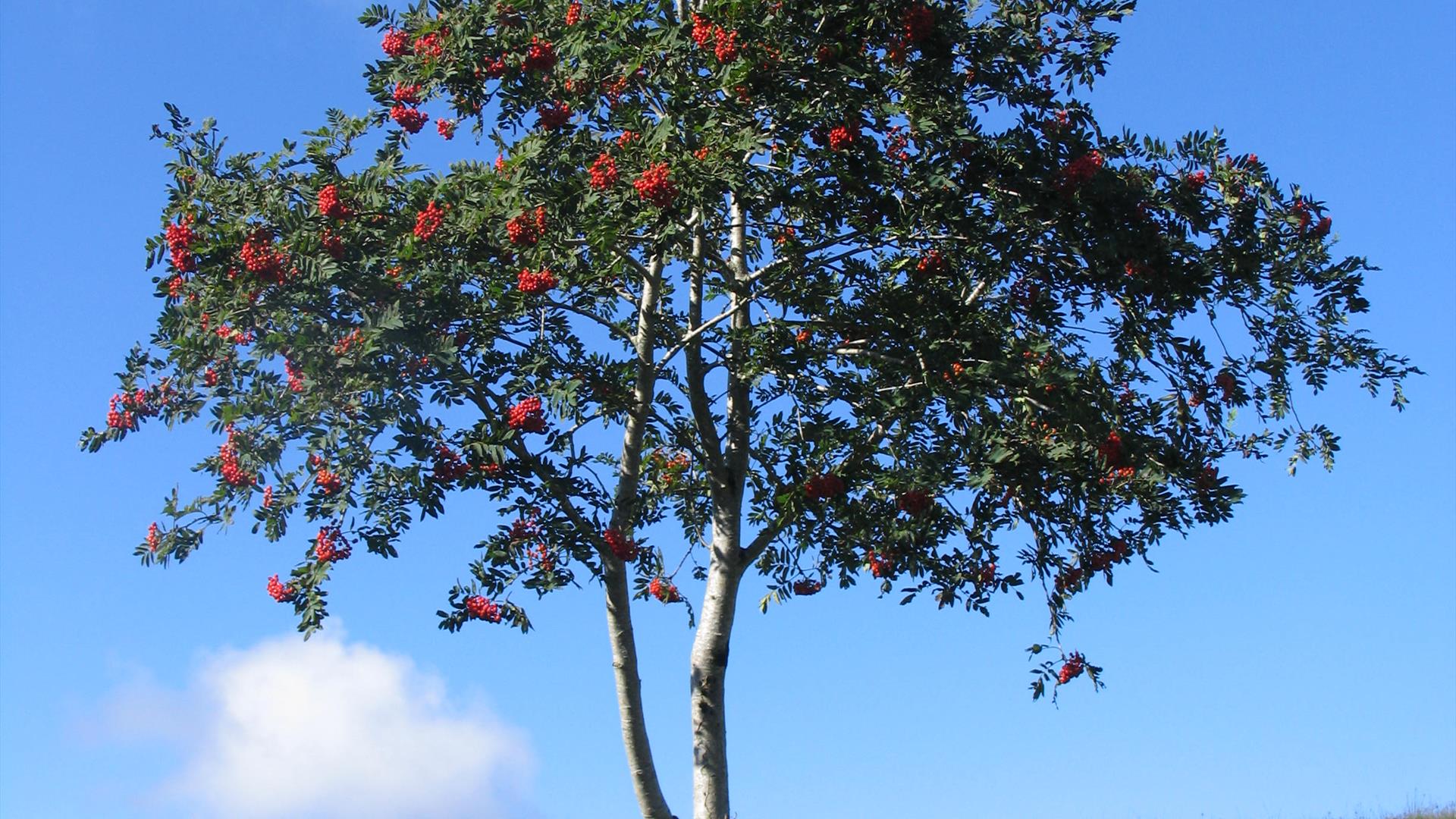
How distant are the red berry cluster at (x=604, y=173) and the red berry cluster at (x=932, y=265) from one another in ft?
8.29

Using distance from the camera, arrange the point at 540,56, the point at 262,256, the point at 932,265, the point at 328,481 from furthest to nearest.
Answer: the point at 932,265 → the point at 540,56 → the point at 262,256 → the point at 328,481

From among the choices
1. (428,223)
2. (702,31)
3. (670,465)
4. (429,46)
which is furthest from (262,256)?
(670,465)

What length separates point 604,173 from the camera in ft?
29.4

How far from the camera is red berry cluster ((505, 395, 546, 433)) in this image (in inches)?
358

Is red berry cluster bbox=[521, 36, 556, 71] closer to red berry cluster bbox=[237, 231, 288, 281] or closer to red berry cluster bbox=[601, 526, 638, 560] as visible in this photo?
red berry cluster bbox=[237, 231, 288, 281]

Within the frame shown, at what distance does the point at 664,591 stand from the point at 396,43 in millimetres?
5212

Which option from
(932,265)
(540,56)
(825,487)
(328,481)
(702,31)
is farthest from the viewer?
(932,265)

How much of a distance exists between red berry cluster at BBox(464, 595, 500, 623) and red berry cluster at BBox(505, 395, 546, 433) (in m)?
1.22

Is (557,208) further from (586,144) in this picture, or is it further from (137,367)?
(137,367)

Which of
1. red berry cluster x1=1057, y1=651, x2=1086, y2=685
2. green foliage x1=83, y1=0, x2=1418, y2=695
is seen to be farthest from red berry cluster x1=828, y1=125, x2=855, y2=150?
red berry cluster x1=1057, y1=651, x2=1086, y2=685

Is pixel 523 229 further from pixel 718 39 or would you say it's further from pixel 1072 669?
pixel 1072 669

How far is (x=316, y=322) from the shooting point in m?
9.02

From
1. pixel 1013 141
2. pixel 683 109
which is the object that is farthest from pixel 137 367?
pixel 1013 141

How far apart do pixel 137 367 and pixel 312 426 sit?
1953 millimetres
